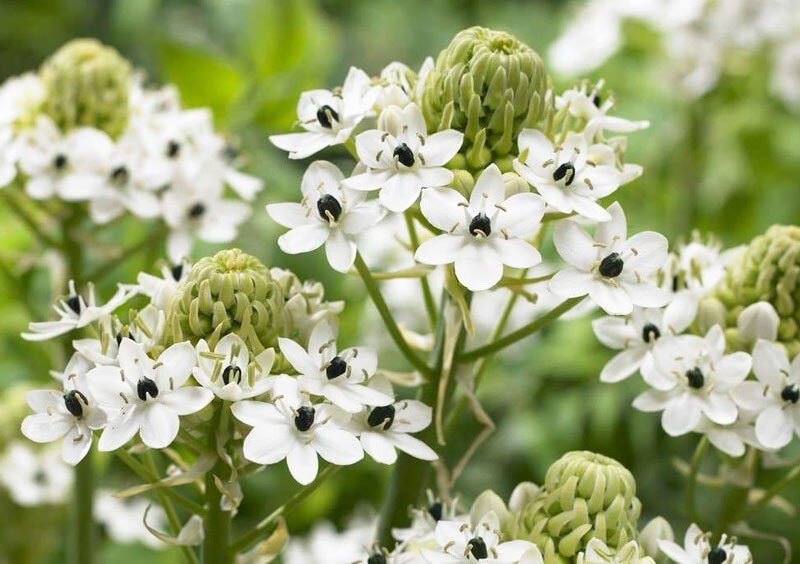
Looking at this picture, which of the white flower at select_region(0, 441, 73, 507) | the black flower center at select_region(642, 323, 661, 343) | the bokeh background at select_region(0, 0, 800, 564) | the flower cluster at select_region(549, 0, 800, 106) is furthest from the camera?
the flower cluster at select_region(549, 0, 800, 106)

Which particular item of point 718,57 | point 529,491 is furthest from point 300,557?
point 718,57

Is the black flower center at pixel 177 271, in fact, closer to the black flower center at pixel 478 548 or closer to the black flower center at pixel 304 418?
the black flower center at pixel 304 418

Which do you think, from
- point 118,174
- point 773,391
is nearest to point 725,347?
point 773,391

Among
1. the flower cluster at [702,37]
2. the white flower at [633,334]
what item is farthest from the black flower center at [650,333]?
the flower cluster at [702,37]

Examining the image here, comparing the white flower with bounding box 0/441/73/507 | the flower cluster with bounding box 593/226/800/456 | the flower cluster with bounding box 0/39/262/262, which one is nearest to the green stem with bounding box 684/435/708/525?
the flower cluster with bounding box 593/226/800/456

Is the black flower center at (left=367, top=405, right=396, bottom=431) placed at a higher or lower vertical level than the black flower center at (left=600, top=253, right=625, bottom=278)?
lower

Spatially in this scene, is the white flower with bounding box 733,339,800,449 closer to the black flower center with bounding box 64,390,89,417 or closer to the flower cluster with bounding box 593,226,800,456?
the flower cluster with bounding box 593,226,800,456
